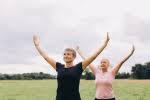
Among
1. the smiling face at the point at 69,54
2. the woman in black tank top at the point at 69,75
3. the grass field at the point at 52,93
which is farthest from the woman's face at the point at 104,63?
the grass field at the point at 52,93

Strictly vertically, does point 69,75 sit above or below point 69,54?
below

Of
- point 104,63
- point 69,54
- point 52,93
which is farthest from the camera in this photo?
point 52,93

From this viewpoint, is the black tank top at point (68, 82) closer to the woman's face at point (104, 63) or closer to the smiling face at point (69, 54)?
the smiling face at point (69, 54)

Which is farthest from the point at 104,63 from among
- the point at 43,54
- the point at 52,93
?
the point at 52,93

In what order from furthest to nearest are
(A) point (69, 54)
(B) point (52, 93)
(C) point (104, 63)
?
(B) point (52, 93), (C) point (104, 63), (A) point (69, 54)

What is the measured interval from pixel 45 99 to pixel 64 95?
16.1m

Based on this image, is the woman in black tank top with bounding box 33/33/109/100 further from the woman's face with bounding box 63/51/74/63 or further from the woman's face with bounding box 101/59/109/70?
the woman's face with bounding box 101/59/109/70

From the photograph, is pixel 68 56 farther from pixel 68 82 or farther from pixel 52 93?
pixel 52 93

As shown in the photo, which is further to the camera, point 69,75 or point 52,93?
point 52,93

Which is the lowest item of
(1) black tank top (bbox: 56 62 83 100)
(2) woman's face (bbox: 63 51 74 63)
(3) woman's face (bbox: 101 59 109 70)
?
(1) black tank top (bbox: 56 62 83 100)

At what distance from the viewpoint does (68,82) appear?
7660 mm

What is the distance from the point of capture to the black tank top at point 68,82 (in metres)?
7.65

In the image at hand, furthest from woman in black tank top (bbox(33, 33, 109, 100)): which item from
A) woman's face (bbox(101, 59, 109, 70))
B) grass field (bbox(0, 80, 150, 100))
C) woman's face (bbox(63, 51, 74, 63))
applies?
grass field (bbox(0, 80, 150, 100))

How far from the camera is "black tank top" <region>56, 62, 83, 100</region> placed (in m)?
7.65
